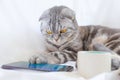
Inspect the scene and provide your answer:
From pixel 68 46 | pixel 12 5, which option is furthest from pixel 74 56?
pixel 12 5

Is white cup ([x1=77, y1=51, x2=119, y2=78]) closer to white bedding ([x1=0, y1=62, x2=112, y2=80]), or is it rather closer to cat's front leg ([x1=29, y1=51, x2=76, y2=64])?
white bedding ([x1=0, y1=62, x2=112, y2=80])

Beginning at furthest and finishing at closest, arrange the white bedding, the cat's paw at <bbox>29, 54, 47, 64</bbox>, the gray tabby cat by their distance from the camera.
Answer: the gray tabby cat
the cat's paw at <bbox>29, 54, 47, 64</bbox>
the white bedding

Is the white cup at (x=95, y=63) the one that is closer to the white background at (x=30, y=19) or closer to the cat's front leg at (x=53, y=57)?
the cat's front leg at (x=53, y=57)

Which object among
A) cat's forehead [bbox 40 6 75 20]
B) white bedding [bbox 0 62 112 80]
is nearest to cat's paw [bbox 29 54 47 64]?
white bedding [bbox 0 62 112 80]

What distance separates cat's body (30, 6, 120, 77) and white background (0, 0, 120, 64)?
135 millimetres

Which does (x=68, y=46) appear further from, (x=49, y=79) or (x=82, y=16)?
(x=49, y=79)

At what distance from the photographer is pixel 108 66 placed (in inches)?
28.5

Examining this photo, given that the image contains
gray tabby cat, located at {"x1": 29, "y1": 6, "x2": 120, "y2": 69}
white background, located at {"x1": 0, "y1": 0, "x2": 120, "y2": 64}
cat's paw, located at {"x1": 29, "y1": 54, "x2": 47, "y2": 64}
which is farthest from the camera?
white background, located at {"x1": 0, "y1": 0, "x2": 120, "y2": 64}

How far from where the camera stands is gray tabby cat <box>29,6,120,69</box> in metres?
1.16

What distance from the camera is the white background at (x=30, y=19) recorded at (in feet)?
4.41

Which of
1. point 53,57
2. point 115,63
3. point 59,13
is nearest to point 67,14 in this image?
point 59,13

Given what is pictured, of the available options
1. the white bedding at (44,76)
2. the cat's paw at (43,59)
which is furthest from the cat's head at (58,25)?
the white bedding at (44,76)

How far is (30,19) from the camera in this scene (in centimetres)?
144

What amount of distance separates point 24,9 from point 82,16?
36 centimetres
